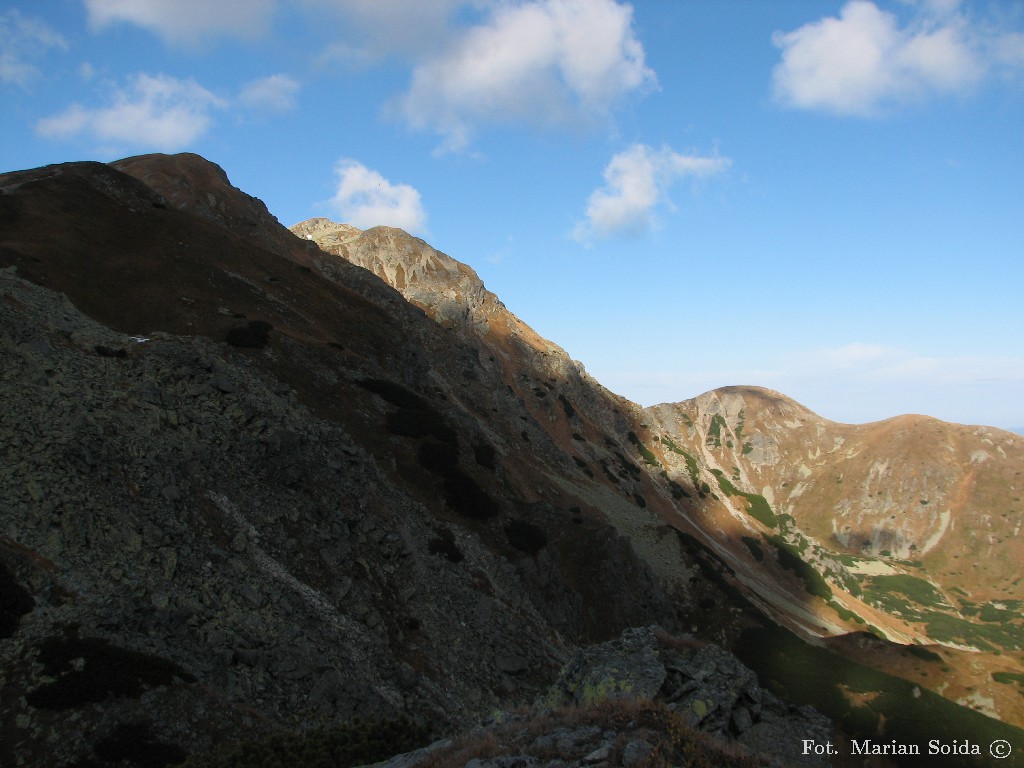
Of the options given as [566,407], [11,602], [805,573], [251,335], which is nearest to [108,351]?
[251,335]

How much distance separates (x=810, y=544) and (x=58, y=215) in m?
164

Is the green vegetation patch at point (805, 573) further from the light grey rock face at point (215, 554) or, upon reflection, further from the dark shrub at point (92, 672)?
the dark shrub at point (92, 672)

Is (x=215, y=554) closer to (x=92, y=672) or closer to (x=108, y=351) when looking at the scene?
(x=92, y=672)

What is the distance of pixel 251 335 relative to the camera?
44.9 metres

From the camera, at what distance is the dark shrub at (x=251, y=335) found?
43500mm

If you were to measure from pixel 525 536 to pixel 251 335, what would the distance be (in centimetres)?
2629

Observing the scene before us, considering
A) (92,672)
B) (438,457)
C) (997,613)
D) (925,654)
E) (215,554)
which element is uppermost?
(438,457)

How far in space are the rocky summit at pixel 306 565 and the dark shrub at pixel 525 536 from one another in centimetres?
35

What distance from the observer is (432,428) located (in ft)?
162

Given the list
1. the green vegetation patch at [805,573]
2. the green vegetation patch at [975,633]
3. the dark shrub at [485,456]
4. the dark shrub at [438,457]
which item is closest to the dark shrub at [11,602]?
the dark shrub at [438,457]

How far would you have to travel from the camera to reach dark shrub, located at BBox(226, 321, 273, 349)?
143 feet

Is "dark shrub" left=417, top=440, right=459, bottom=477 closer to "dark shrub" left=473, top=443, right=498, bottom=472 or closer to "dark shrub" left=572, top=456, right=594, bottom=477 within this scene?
"dark shrub" left=473, top=443, right=498, bottom=472

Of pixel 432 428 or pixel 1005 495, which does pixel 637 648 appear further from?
pixel 1005 495

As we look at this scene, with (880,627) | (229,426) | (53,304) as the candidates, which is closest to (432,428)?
(229,426)
